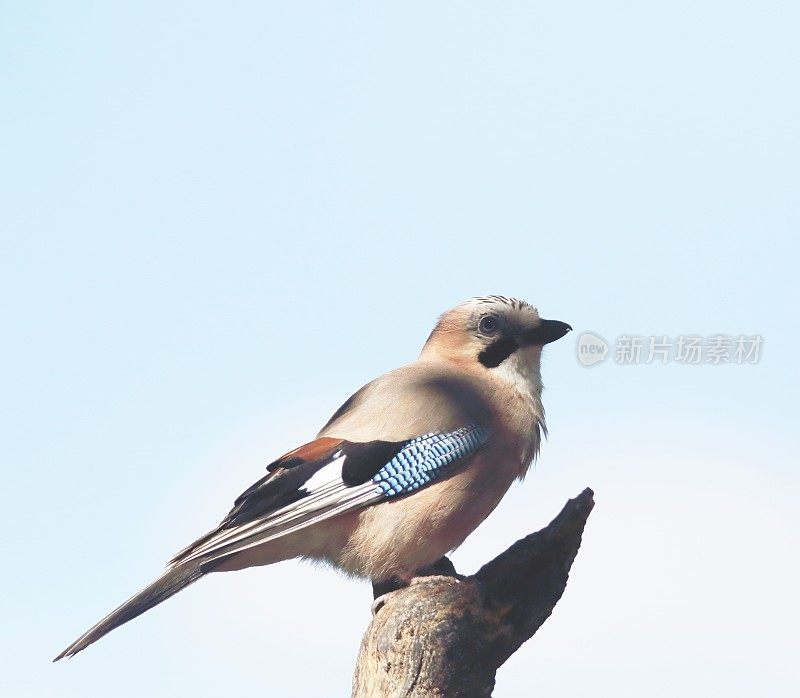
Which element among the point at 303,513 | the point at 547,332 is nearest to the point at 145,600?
the point at 303,513

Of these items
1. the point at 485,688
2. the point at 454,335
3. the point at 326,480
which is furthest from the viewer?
the point at 454,335

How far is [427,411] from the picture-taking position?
7184 mm

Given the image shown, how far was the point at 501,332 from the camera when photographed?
25.6ft

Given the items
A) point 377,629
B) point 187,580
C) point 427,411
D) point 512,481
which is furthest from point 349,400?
point 377,629

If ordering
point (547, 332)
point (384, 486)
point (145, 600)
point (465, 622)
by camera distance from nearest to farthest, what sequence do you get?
point (465, 622), point (145, 600), point (384, 486), point (547, 332)

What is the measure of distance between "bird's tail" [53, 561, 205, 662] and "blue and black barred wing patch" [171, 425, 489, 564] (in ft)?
0.23

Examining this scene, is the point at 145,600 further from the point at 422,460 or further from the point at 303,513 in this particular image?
the point at 422,460

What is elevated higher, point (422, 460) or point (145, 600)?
point (145, 600)

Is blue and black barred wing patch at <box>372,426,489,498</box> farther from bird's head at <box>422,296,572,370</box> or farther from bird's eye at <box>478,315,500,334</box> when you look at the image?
bird's eye at <box>478,315,500,334</box>

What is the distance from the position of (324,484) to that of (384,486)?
34 cm

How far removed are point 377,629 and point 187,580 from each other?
51.6 inches

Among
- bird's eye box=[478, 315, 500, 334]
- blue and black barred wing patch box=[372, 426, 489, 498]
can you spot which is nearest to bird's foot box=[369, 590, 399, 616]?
blue and black barred wing patch box=[372, 426, 489, 498]

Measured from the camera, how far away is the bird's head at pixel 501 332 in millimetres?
7770

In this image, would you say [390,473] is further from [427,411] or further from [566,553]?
[566,553]
